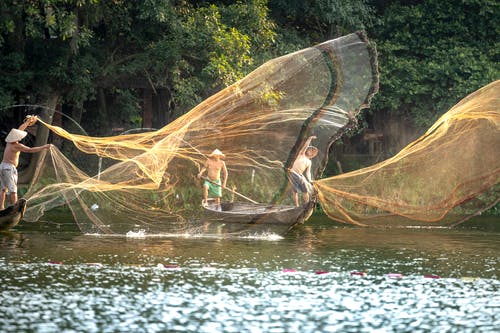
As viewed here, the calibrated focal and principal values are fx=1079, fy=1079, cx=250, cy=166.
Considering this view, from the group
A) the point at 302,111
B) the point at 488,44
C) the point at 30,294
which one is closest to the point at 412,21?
the point at 488,44

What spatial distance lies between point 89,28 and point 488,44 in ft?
39.9

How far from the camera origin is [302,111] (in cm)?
1914

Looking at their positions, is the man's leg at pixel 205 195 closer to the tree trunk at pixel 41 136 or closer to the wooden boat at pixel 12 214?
the wooden boat at pixel 12 214

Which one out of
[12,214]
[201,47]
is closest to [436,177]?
[12,214]

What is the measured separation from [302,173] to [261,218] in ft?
3.79

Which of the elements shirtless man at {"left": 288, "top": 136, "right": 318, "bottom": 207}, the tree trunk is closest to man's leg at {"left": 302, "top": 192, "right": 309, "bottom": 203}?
shirtless man at {"left": 288, "top": 136, "right": 318, "bottom": 207}

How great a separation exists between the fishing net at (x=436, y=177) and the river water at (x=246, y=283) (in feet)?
2.34

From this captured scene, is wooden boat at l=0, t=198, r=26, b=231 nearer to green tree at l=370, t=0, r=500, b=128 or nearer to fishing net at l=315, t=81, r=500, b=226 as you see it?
fishing net at l=315, t=81, r=500, b=226

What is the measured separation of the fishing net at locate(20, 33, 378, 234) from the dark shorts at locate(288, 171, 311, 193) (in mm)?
171

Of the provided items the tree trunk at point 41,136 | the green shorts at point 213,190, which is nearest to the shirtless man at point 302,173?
the green shorts at point 213,190

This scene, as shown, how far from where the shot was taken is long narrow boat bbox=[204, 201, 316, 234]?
19.5 meters

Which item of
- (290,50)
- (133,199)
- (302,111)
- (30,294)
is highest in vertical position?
(290,50)

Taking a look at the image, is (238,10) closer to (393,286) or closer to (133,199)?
(133,199)

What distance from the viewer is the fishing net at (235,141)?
18.7m
